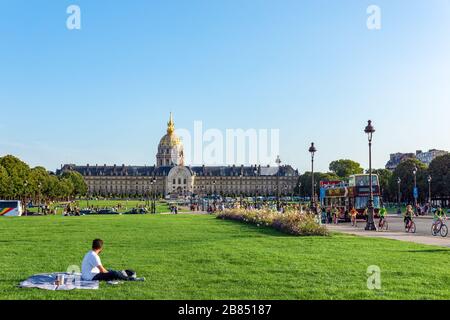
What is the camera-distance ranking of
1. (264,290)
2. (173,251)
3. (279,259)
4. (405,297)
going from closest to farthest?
1. (405,297)
2. (264,290)
3. (279,259)
4. (173,251)

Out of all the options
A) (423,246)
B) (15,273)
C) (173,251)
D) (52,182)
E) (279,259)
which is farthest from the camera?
(52,182)

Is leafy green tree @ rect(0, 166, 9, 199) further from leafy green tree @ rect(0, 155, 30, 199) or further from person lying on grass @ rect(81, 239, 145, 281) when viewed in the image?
person lying on grass @ rect(81, 239, 145, 281)

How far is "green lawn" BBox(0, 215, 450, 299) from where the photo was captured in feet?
35.3

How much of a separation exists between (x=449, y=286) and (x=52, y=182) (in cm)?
11760

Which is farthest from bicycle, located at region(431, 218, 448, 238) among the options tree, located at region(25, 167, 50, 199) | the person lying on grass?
tree, located at region(25, 167, 50, 199)

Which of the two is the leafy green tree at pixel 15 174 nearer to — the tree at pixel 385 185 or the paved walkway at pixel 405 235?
the tree at pixel 385 185

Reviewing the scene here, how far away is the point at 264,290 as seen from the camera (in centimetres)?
1098

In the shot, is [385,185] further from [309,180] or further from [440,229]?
[440,229]

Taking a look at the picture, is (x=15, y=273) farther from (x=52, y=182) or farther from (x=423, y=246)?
(x=52, y=182)

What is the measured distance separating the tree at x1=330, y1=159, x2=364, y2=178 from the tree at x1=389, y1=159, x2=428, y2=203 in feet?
102
